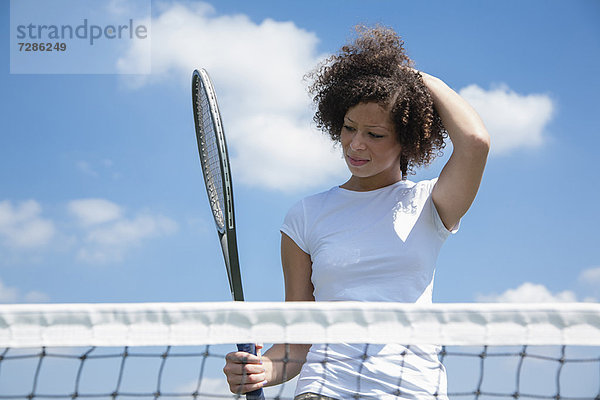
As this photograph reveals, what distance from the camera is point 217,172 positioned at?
314 cm

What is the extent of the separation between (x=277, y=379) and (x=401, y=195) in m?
0.89

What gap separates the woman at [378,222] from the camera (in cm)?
221

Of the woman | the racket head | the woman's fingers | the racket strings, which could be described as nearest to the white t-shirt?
the woman

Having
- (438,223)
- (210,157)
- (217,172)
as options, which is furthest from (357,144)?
(210,157)

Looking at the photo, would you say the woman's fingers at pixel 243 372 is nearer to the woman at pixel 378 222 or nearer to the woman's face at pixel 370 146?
the woman at pixel 378 222

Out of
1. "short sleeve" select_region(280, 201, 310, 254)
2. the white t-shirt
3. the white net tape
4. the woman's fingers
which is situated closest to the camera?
the white net tape

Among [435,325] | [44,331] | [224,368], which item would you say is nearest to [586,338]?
[435,325]

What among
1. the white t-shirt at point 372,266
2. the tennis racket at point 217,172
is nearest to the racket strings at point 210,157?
the tennis racket at point 217,172

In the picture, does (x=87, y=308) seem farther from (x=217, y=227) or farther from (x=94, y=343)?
(x=217, y=227)

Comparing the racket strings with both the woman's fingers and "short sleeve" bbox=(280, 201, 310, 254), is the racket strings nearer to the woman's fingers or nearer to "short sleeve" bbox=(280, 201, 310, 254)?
"short sleeve" bbox=(280, 201, 310, 254)

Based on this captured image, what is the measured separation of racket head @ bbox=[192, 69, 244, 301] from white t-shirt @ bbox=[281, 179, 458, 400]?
346mm

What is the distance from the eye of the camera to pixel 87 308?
2.00 m

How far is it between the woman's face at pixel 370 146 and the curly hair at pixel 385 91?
43 millimetres

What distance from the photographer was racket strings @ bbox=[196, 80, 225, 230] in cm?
307
